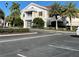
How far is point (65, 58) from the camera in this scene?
10164 millimetres

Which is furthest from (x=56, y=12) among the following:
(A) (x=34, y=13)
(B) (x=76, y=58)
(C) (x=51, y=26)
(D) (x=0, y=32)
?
(B) (x=76, y=58)

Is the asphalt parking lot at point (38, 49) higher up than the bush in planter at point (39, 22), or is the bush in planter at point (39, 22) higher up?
the bush in planter at point (39, 22)

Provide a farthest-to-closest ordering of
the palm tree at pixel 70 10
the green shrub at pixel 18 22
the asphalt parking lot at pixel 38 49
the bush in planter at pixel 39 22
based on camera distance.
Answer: the green shrub at pixel 18 22 → the bush in planter at pixel 39 22 → the palm tree at pixel 70 10 → the asphalt parking lot at pixel 38 49

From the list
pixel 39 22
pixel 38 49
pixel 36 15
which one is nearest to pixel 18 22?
pixel 36 15

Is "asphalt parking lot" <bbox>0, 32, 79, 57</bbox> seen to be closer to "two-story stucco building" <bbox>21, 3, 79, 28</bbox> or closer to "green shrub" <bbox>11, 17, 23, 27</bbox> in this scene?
"two-story stucco building" <bbox>21, 3, 79, 28</bbox>

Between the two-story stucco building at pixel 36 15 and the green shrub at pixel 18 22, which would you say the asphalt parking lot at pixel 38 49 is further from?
the green shrub at pixel 18 22

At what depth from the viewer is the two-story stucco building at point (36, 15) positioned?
59331 mm

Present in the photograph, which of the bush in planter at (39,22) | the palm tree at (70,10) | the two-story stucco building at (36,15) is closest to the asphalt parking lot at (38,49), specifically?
the palm tree at (70,10)

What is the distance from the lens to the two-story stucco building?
59331 millimetres

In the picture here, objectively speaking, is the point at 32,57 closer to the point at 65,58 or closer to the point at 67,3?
the point at 65,58

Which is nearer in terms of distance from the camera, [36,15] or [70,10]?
[70,10]

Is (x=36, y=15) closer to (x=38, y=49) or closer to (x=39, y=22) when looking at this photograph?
(x=39, y=22)

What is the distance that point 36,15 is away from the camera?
6022 cm

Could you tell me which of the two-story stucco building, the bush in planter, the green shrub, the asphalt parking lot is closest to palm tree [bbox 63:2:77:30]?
the two-story stucco building
